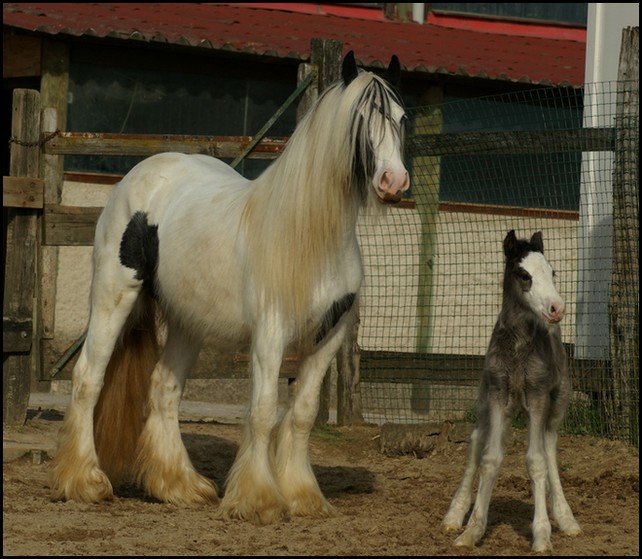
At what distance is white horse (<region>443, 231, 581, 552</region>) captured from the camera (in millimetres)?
4980

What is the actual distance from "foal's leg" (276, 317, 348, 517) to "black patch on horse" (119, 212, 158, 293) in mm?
1146

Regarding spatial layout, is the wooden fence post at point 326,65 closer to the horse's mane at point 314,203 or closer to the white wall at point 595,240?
the white wall at point 595,240

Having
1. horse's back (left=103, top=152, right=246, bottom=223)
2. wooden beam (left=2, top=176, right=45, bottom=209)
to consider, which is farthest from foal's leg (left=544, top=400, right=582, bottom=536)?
wooden beam (left=2, top=176, right=45, bottom=209)

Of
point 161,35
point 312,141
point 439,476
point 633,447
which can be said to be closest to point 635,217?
point 633,447

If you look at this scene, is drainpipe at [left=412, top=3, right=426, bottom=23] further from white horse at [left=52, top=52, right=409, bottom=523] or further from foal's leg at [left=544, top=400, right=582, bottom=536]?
foal's leg at [left=544, top=400, right=582, bottom=536]

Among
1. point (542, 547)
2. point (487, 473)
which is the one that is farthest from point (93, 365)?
point (542, 547)

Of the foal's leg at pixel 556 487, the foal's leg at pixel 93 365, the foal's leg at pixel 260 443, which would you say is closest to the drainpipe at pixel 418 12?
the foal's leg at pixel 93 365

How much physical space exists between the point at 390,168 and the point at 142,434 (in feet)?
7.55

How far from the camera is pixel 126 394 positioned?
6500 millimetres

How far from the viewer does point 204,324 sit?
6039 mm

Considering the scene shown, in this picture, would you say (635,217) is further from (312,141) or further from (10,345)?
(10,345)

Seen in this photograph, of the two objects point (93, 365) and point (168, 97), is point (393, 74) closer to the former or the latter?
point (93, 365)

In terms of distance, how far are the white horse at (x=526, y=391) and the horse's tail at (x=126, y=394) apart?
2055 mm

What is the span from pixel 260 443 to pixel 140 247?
144cm
